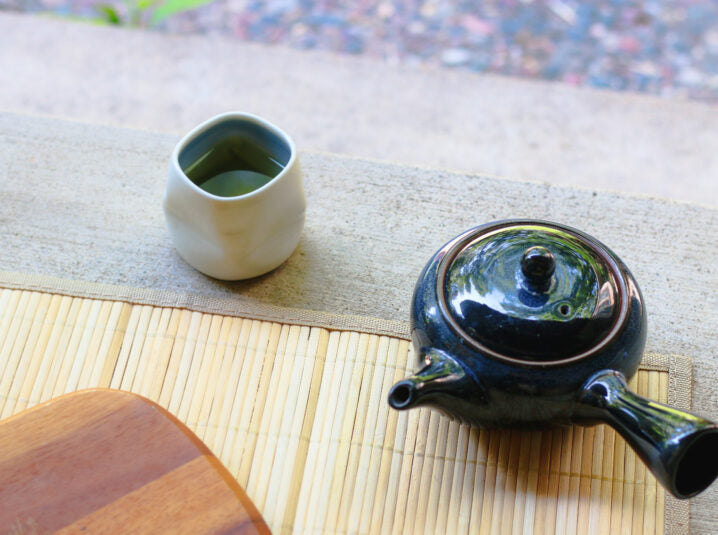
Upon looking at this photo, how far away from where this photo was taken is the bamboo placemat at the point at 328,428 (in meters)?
0.66

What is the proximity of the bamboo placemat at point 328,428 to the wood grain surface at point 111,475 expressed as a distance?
68 millimetres

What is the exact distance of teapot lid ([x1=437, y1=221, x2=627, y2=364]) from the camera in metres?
0.57

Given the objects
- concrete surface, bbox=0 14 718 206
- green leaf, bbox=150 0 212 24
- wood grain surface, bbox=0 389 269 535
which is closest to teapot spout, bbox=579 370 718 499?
wood grain surface, bbox=0 389 269 535

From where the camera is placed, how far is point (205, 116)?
1.35 m

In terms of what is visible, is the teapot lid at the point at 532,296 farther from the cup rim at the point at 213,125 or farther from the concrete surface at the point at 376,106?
the concrete surface at the point at 376,106

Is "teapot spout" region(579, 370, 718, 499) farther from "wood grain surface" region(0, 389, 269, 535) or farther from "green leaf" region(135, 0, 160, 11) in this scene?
"green leaf" region(135, 0, 160, 11)

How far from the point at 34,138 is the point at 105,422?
497 mm

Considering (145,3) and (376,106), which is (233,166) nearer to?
(376,106)

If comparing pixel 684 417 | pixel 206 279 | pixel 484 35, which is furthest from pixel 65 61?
pixel 684 417

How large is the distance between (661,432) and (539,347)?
0.11m

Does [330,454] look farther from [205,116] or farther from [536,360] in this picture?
[205,116]

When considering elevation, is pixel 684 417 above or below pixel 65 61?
Result: above

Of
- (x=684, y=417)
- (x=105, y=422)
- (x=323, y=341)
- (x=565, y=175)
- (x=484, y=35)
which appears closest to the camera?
(x=684, y=417)

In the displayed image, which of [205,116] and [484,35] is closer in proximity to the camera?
[205,116]
